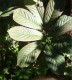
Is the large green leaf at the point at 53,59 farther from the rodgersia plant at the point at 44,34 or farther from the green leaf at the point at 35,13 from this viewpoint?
the green leaf at the point at 35,13

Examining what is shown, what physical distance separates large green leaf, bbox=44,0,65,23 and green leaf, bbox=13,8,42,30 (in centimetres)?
11

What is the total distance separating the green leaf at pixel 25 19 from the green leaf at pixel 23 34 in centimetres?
4

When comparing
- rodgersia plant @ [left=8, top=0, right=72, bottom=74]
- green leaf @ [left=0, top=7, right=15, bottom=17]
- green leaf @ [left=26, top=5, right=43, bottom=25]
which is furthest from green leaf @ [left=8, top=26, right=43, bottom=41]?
green leaf @ [left=0, top=7, right=15, bottom=17]

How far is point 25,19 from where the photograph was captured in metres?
1.97

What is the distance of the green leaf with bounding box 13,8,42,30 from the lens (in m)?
1.93

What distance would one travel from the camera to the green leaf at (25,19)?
6.33 ft

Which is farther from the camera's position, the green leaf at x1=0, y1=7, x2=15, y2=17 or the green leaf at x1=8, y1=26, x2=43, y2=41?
the green leaf at x1=0, y1=7, x2=15, y2=17

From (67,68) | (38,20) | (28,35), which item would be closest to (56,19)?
(38,20)

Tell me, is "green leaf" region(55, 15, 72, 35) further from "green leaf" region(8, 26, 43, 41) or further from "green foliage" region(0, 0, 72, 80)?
"green leaf" region(8, 26, 43, 41)

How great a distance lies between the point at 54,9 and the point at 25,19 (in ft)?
0.93

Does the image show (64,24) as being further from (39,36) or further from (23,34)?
(23,34)

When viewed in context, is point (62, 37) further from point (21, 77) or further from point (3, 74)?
point (3, 74)

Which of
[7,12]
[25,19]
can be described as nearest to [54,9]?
[25,19]

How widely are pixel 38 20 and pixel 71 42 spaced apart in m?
0.38
